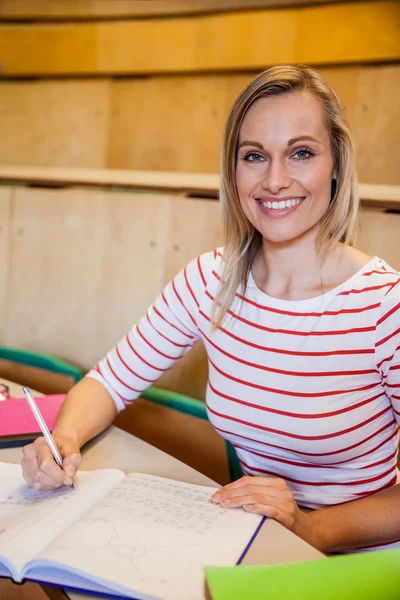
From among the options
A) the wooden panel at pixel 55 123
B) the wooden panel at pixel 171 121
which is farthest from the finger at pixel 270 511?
the wooden panel at pixel 55 123

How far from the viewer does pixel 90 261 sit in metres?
1.81

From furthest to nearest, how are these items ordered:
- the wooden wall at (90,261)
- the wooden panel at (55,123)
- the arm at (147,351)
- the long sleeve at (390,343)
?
the wooden panel at (55,123)
the wooden wall at (90,261)
the arm at (147,351)
the long sleeve at (390,343)

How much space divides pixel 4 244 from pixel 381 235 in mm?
1177

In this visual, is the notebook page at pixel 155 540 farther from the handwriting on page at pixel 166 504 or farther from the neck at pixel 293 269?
the neck at pixel 293 269

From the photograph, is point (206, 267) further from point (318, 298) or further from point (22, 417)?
point (22, 417)


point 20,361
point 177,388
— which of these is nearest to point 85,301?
point 20,361

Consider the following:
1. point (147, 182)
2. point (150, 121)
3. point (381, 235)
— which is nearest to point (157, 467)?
point (381, 235)

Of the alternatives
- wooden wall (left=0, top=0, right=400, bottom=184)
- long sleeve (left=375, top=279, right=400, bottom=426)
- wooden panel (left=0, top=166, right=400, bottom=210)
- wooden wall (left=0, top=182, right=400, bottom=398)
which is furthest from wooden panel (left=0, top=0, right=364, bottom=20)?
long sleeve (left=375, top=279, right=400, bottom=426)

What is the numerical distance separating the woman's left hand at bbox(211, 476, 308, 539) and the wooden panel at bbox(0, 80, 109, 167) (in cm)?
180

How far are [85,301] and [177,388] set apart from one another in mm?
384

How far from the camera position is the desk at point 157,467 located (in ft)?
2.34

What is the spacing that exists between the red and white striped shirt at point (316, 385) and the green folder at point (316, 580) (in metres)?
0.37

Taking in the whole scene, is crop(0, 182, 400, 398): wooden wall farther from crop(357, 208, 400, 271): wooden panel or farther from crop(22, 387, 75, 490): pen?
crop(22, 387, 75, 490): pen

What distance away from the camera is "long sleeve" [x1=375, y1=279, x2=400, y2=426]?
0.93m
